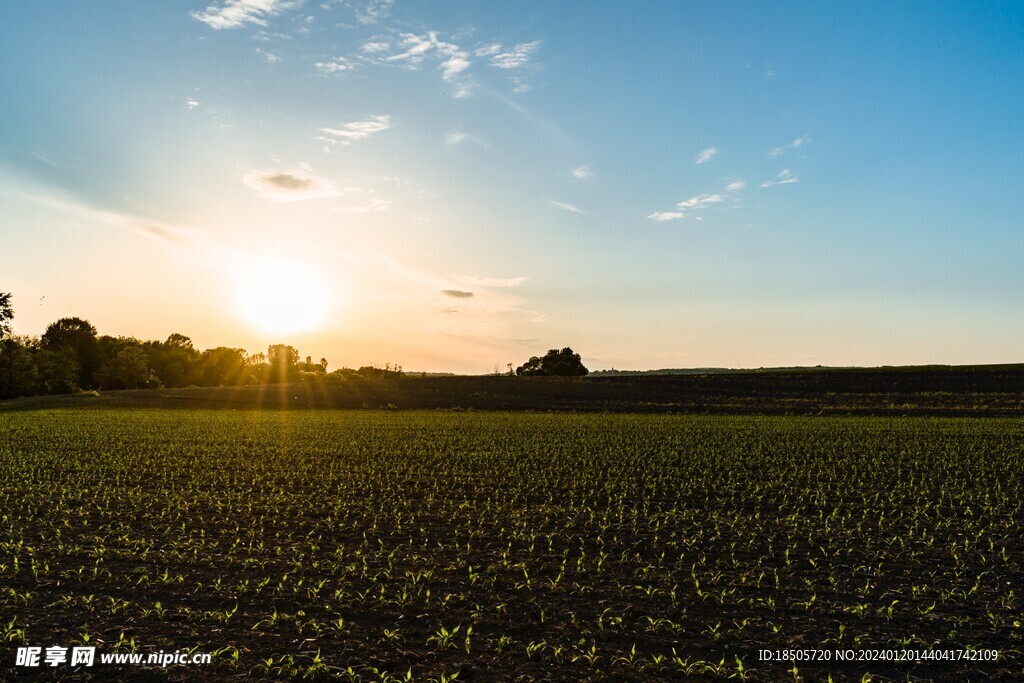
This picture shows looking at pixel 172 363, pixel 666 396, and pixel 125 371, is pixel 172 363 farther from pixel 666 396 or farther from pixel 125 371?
pixel 666 396

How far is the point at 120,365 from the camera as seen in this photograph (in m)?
124

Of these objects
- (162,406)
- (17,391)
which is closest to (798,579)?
(162,406)

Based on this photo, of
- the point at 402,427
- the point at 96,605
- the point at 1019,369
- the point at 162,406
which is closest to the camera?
the point at 96,605

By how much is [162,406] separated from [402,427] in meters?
44.1

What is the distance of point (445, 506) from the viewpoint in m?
20.4

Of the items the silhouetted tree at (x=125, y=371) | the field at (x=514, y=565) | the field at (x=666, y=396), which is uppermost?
the silhouetted tree at (x=125, y=371)

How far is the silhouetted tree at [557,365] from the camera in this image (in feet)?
526

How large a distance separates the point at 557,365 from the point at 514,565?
14796cm

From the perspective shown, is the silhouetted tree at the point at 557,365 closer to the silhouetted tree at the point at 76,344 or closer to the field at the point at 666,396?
the field at the point at 666,396

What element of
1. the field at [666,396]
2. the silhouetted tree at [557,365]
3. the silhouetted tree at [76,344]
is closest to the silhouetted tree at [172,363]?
the silhouetted tree at [76,344]

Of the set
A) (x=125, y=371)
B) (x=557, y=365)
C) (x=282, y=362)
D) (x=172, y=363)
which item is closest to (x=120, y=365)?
(x=125, y=371)

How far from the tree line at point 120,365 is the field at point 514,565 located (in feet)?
276

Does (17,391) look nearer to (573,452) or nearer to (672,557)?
(573,452)

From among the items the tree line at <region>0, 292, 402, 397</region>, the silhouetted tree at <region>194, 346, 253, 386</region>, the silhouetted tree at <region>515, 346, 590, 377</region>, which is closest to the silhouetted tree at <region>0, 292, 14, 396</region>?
the tree line at <region>0, 292, 402, 397</region>
